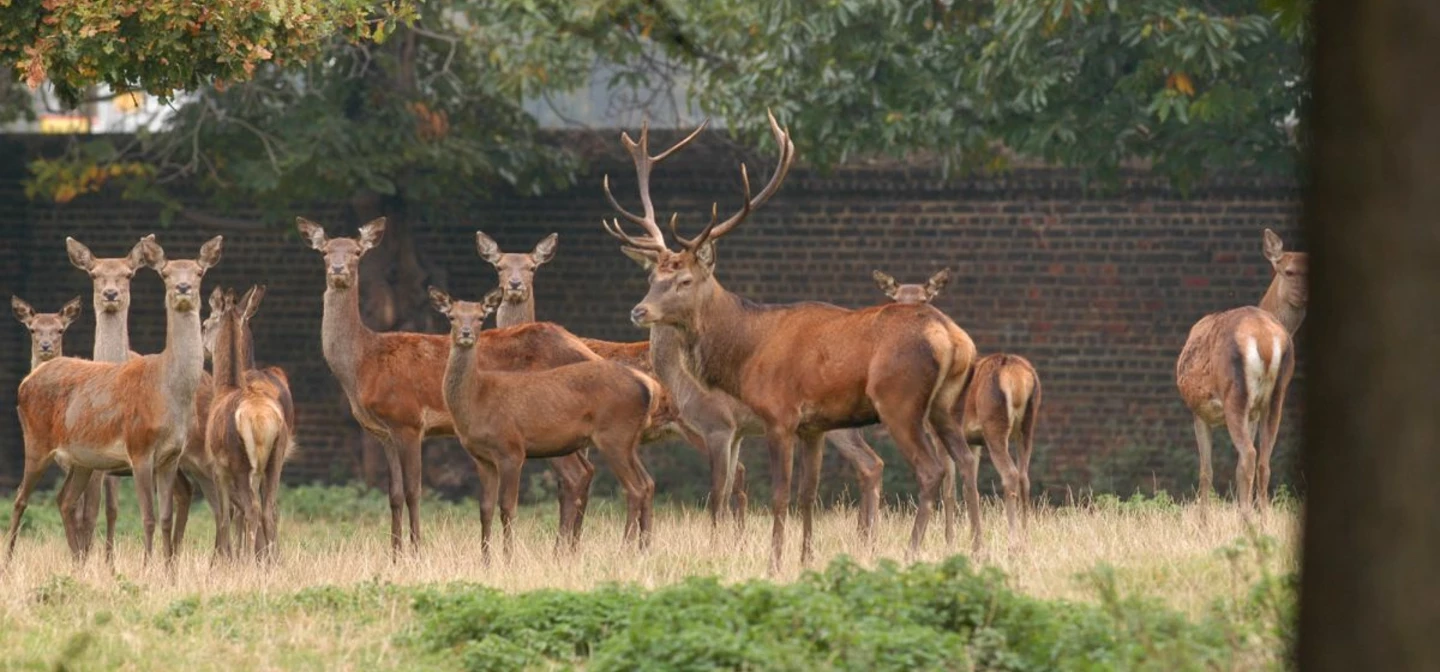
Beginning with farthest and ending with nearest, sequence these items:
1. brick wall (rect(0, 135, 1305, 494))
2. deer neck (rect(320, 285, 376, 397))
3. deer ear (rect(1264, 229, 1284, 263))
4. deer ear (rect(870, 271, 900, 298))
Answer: brick wall (rect(0, 135, 1305, 494))
deer ear (rect(870, 271, 900, 298))
deer ear (rect(1264, 229, 1284, 263))
deer neck (rect(320, 285, 376, 397))

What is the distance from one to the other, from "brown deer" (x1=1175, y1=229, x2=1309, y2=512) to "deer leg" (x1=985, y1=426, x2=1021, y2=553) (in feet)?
4.00

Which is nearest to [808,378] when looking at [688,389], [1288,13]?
[688,389]

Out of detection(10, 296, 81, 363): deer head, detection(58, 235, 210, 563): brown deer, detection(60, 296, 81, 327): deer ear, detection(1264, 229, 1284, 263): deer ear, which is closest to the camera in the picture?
detection(58, 235, 210, 563): brown deer

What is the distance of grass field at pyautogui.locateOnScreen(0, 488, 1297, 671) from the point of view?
8305 millimetres

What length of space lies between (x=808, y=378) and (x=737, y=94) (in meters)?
5.59

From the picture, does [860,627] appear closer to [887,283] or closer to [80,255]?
[80,255]

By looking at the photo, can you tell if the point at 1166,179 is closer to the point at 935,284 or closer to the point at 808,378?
the point at 935,284

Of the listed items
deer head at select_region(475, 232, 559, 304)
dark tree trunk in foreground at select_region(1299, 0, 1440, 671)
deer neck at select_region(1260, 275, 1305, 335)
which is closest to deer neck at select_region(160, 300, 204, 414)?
deer head at select_region(475, 232, 559, 304)

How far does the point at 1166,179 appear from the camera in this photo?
17578 mm

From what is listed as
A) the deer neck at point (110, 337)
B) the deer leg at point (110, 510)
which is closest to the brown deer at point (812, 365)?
the deer leg at point (110, 510)

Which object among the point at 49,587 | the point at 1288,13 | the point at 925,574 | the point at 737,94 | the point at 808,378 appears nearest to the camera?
the point at 1288,13

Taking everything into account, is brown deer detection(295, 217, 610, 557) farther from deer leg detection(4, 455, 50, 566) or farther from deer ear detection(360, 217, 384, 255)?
deer leg detection(4, 455, 50, 566)

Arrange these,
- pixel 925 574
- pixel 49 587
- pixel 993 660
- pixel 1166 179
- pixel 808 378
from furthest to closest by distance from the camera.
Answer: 1. pixel 1166 179
2. pixel 808 378
3. pixel 49 587
4. pixel 925 574
5. pixel 993 660

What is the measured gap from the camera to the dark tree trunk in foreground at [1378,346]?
3.14 meters
